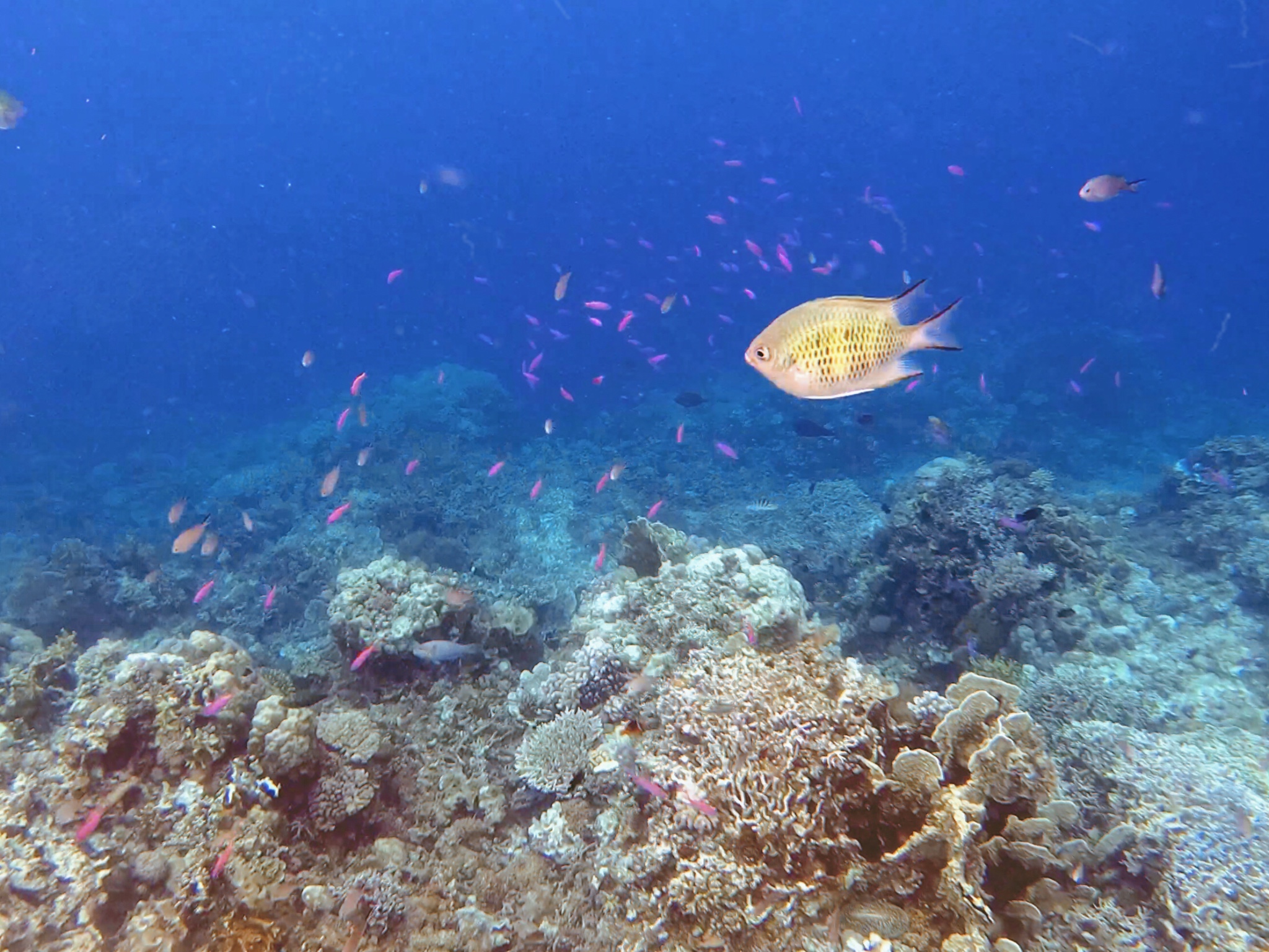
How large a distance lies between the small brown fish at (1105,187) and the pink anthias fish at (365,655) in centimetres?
937

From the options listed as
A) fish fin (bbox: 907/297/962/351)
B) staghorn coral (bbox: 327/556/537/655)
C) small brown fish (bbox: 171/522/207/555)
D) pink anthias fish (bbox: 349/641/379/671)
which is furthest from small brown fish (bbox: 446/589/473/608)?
small brown fish (bbox: 171/522/207/555)

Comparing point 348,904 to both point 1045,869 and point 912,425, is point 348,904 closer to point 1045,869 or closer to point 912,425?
point 1045,869

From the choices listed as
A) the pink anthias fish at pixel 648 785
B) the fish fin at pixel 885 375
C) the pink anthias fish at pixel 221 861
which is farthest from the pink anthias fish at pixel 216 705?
the fish fin at pixel 885 375

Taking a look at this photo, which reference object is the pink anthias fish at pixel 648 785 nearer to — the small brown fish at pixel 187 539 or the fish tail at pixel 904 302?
the fish tail at pixel 904 302

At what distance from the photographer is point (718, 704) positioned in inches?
121

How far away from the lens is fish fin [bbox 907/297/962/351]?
2459mm

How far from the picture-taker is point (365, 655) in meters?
4.43

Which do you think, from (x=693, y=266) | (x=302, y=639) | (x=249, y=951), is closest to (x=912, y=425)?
(x=302, y=639)

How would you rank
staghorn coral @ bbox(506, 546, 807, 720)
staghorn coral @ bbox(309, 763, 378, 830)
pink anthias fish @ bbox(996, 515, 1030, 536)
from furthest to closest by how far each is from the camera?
pink anthias fish @ bbox(996, 515, 1030, 536)
staghorn coral @ bbox(506, 546, 807, 720)
staghorn coral @ bbox(309, 763, 378, 830)

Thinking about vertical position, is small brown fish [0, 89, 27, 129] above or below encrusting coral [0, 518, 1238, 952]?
above

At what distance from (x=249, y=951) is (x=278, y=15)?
465ft

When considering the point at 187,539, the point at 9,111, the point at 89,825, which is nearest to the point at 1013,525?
the point at 89,825

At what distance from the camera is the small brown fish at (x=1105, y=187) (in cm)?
768

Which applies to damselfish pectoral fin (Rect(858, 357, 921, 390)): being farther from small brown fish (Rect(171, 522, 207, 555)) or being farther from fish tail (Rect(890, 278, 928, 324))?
small brown fish (Rect(171, 522, 207, 555))
